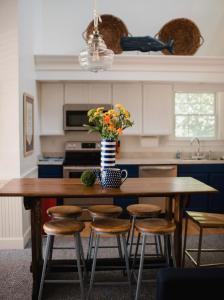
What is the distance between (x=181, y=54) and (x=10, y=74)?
267 cm

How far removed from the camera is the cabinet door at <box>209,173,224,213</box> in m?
5.02

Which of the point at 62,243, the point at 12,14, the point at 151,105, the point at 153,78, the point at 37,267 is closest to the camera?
the point at 37,267

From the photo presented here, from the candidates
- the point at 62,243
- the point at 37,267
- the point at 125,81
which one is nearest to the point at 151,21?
the point at 125,81

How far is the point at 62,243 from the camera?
12.9 ft

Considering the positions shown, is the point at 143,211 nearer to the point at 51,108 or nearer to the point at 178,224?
the point at 178,224

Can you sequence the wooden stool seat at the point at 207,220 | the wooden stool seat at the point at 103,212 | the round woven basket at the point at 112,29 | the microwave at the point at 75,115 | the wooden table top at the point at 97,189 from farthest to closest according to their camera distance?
the microwave at the point at 75,115, the round woven basket at the point at 112,29, the wooden stool seat at the point at 207,220, the wooden stool seat at the point at 103,212, the wooden table top at the point at 97,189

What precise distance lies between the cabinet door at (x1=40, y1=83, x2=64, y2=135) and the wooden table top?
239 centimetres

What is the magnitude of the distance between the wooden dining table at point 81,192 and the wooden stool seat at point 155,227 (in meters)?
0.23

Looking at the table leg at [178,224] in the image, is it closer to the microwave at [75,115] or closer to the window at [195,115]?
the microwave at [75,115]

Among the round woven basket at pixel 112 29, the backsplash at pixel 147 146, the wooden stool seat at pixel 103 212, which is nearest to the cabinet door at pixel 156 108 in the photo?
the backsplash at pixel 147 146

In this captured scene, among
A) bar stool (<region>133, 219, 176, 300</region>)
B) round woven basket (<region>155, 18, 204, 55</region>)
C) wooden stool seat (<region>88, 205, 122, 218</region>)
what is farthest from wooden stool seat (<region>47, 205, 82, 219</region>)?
round woven basket (<region>155, 18, 204, 55</region>)

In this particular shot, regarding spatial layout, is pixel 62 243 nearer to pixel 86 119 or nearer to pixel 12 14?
pixel 86 119

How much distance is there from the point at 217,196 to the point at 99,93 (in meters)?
2.45

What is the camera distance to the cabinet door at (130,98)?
5.22m
